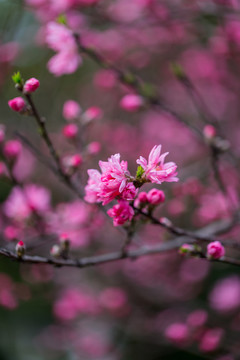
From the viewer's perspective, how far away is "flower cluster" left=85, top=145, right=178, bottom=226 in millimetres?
871

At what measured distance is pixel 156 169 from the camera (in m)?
0.93

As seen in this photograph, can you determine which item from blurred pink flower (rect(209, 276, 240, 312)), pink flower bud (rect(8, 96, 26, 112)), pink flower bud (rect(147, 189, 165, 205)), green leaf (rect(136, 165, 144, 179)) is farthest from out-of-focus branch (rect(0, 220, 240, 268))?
blurred pink flower (rect(209, 276, 240, 312))

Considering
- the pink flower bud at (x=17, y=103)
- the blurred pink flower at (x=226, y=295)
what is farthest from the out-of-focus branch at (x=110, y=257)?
the blurred pink flower at (x=226, y=295)

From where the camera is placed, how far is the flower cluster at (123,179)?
34.3 inches

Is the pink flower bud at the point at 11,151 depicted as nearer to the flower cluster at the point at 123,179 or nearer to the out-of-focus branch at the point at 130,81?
the out-of-focus branch at the point at 130,81

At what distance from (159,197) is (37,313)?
2.45 m

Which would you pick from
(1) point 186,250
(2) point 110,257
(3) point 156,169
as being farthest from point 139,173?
(2) point 110,257

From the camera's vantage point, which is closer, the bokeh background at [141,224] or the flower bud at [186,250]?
the flower bud at [186,250]

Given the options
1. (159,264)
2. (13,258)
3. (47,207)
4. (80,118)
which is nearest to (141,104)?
(80,118)

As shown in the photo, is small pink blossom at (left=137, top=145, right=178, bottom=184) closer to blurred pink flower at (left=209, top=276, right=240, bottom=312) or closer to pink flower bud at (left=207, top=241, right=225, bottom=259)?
pink flower bud at (left=207, top=241, right=225, bottom=259)

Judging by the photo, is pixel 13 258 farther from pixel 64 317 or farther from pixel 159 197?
pixel 64 317

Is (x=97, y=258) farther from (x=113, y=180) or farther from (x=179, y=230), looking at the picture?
(x=113, y=180)

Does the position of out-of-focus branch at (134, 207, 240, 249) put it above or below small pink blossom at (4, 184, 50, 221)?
below

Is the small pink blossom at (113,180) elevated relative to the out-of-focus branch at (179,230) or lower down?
lower down
